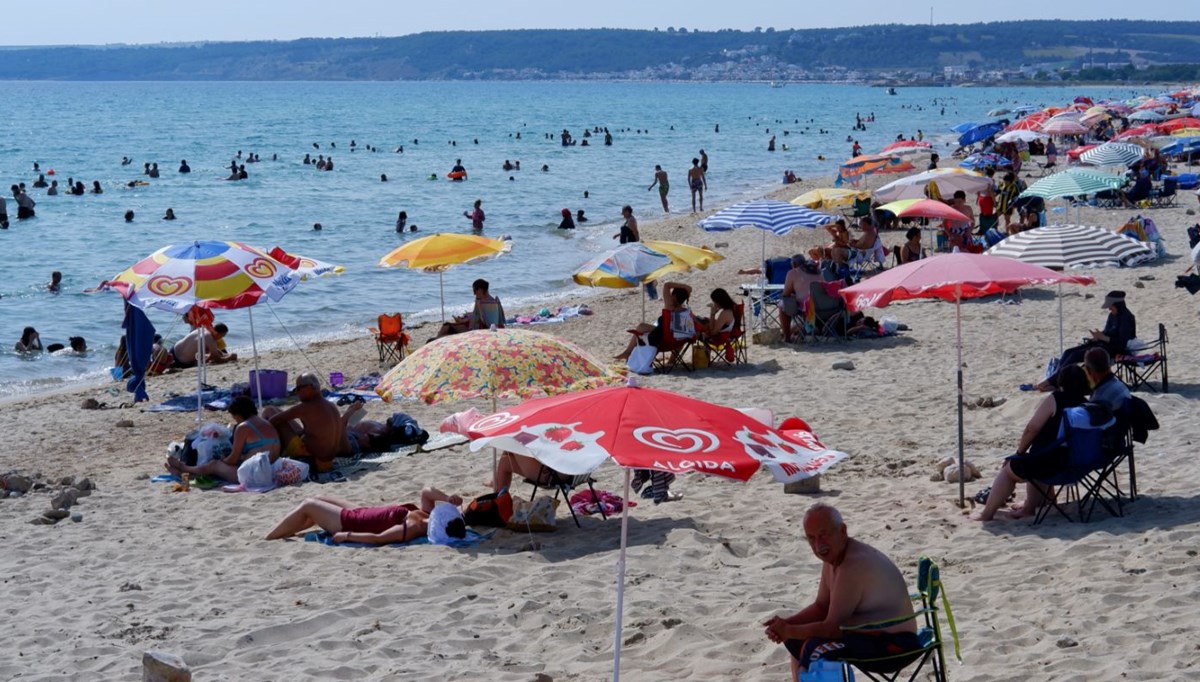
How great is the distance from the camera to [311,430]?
973cm

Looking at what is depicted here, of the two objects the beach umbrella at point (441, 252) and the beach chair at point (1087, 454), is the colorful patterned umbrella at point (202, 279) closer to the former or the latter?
the beach umbrella at point (441, 252)

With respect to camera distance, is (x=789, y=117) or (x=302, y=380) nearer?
(x=302, y=380)

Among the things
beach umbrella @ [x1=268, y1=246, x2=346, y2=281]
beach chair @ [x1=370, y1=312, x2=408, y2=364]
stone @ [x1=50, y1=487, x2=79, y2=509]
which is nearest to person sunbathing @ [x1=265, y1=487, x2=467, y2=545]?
stone @ [x1=50, y1=487, x2=79, y2=509]

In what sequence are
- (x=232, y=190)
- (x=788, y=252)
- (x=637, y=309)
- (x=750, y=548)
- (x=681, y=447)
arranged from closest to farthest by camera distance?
(x=681, y=447)
(x=750, y=548)
(x=637, y=309)
(x=788, y=252)
(x=232, y=190)

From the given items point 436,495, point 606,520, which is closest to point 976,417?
point 606,520

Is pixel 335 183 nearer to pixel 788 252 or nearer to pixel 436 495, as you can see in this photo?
pixel 788 252

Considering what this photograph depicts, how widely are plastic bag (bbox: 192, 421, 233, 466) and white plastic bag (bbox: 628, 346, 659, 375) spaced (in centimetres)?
444

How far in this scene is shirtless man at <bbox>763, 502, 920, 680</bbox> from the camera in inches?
190

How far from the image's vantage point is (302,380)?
953cm

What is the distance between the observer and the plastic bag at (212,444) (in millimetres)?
9711

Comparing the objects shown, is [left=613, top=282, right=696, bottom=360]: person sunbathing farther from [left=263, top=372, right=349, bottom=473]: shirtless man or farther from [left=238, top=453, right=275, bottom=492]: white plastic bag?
[left=238, top=453, right=275, bottom=492]: white plastic bag

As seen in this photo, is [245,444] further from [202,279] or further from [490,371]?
[490,371]

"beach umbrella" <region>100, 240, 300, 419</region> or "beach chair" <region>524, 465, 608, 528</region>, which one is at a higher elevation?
"beach umbrella" <region>100, 240, 300, 419</region>

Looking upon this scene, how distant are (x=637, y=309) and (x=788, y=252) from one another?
19.5ft
